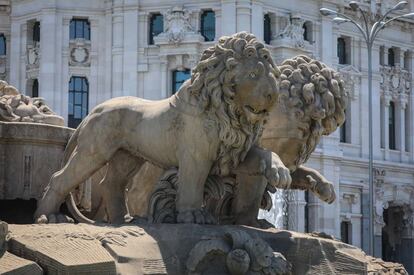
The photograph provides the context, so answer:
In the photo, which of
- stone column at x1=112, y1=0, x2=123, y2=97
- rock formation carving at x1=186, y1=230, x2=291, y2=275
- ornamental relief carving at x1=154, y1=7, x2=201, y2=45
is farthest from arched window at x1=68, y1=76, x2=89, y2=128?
rock formation carving at x1=186, y1=230, x2=291, y2=275

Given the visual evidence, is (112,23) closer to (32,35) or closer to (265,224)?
(32,35)

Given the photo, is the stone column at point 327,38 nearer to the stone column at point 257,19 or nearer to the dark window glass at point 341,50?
the dark window glass at point 341,50

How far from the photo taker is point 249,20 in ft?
154

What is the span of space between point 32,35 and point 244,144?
1707 inches

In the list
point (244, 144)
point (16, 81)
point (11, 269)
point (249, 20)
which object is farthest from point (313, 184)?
point (16, 81)

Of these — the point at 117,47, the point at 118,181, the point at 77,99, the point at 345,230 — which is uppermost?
the point at 117,47

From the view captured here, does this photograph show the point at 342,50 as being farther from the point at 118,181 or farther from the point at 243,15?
the point at 118,181

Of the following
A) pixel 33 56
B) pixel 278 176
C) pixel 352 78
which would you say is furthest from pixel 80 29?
pixel 278 176

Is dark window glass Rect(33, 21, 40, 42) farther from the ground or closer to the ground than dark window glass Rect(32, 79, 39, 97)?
farther from the ground

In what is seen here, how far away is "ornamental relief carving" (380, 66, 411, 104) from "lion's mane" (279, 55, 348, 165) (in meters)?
45.3

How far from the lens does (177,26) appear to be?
4741 centimetres

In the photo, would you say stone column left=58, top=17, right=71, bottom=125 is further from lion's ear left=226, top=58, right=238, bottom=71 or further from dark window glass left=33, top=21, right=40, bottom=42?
lion's ear left=226, top=58, right=238, bottom=71

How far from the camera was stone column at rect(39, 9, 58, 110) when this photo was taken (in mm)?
48125

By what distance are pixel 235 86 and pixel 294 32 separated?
40.9 m
